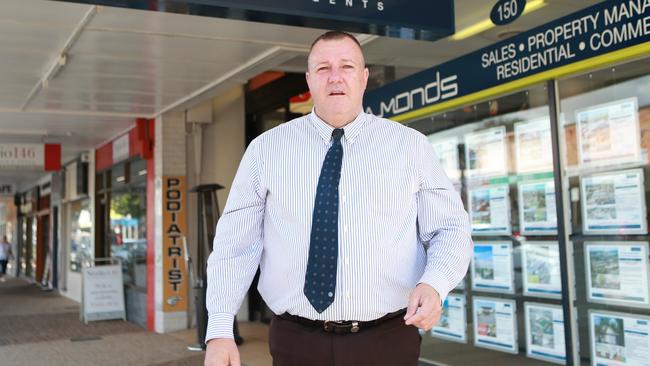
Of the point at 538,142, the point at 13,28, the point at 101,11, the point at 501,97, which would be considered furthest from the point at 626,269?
the point at 13,28

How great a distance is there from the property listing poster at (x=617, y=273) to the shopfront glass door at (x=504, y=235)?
30 centimetres

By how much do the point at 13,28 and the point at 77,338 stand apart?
5.09 m

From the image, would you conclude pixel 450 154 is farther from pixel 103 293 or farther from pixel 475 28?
pixel 103 293

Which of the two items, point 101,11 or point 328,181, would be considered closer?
point 328,181

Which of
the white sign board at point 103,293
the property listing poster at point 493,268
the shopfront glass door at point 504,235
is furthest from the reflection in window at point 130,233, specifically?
the property listing poster at point 493,268

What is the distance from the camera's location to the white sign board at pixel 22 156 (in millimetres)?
10977

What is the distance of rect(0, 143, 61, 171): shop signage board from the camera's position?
11.0 meters

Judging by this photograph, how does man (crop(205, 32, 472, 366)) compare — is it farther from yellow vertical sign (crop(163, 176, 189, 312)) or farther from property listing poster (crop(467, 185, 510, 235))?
yellow vertical sign (crop(163, 176, 189, 312))

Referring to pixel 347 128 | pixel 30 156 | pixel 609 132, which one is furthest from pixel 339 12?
pixel 30 156

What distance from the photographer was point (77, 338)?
351 inches

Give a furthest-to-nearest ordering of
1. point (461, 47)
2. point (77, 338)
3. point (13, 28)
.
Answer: point (77, 338) → point (461, 47) → point (13, 28)

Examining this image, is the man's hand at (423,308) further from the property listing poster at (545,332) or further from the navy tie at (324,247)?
the property listing poster at (545,332)

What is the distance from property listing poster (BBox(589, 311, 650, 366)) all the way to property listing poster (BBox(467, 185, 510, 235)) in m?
1.01

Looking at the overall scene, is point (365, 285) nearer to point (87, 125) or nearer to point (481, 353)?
point (481, 353)
